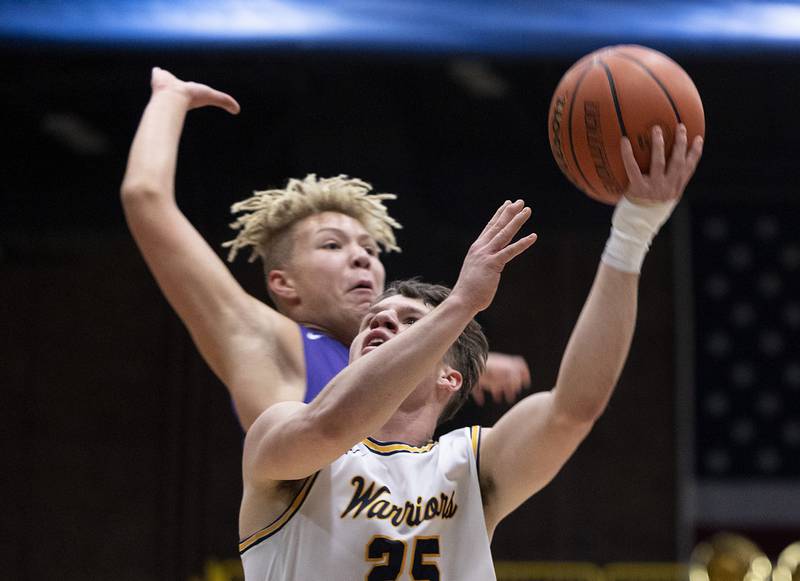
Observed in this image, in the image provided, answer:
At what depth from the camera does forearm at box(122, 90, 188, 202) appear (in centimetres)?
315

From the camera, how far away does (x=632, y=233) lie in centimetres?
242

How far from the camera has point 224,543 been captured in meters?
11.0

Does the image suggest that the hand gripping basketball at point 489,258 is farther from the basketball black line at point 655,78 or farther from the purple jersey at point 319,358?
the purple jersey at point 319,358

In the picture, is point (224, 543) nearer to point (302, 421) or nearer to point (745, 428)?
point (745, 428)

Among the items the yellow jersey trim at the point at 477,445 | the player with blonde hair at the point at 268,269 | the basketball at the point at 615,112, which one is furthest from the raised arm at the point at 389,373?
the player with blonde hair at the point at 268,269

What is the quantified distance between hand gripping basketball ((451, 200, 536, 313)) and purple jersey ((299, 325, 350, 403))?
3.70 ft

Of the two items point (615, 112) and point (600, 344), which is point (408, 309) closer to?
point (600, 344)

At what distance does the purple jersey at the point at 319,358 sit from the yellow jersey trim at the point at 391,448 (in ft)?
2.16

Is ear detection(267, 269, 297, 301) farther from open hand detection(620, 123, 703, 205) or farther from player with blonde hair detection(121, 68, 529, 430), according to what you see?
open hand detection(620, 123, 703, 205)

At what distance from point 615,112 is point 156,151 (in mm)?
1340

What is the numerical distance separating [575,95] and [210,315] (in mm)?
1251

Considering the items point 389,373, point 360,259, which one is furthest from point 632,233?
point 360,259

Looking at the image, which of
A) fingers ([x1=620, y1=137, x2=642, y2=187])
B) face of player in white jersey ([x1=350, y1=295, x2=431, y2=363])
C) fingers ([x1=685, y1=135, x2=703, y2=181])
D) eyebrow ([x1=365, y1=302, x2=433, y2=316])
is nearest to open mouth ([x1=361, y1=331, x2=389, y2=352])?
face of player in white jersey ([x1=350, y1=295, x2=431, y2=363])

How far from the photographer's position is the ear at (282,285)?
3654 mm
